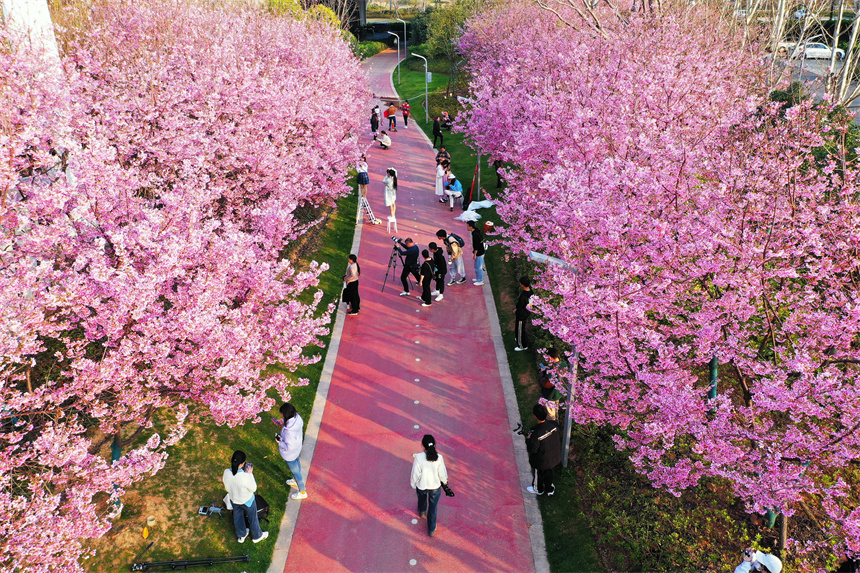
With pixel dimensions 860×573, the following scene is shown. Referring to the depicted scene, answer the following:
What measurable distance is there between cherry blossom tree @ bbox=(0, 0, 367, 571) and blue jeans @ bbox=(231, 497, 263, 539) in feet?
4.62

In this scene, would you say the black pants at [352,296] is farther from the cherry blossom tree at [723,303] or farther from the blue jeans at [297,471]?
the blue jeans at [297,471]

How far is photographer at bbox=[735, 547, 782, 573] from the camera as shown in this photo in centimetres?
631

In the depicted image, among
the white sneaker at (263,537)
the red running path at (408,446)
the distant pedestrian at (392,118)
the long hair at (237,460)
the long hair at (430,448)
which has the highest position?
the distant pedestrian at (392,118)

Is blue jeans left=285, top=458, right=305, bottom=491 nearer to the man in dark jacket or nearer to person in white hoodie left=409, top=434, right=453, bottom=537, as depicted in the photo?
person in white hoodie left=409, top=434, right=453, bottom=537

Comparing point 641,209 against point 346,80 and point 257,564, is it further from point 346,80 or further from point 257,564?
point 346,80

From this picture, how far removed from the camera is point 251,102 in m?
16.1

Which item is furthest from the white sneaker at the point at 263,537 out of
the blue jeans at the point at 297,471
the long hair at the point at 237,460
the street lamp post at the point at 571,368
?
the street lamp post at the point at 571,368

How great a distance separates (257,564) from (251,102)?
12400 millimetres

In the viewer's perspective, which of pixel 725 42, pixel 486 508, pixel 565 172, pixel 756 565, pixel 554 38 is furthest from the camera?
pixel 554 38

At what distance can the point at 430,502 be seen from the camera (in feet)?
28.4

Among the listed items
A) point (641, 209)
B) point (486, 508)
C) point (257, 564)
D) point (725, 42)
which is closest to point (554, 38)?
point (725, 42)

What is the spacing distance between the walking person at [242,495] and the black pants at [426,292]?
308 inches

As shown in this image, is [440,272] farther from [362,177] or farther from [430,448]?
[430,448]

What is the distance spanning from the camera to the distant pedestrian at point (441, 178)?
23172 millimetres
